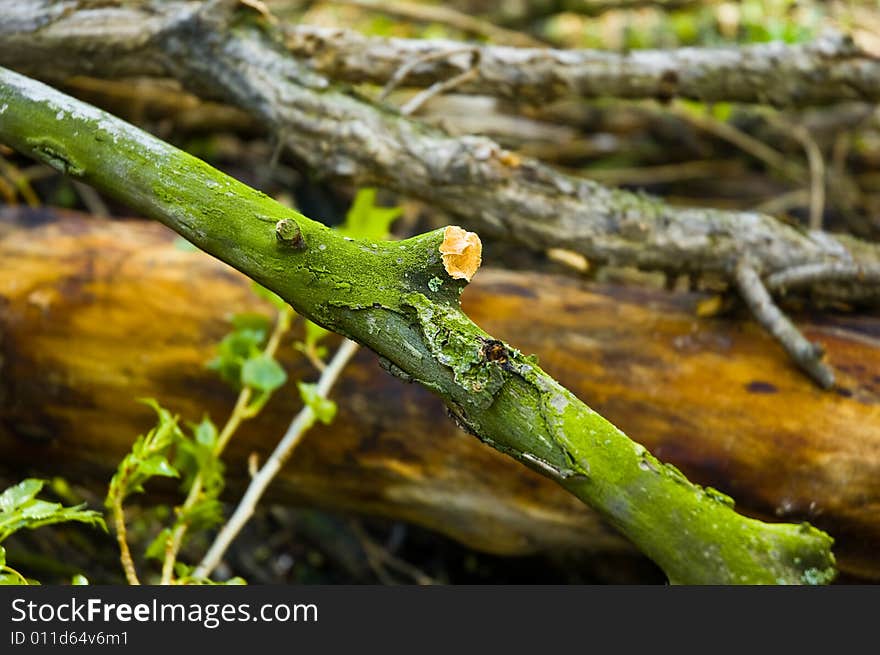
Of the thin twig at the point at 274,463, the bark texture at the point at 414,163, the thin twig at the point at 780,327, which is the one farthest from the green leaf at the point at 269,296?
the thin twig at the point at 780,327

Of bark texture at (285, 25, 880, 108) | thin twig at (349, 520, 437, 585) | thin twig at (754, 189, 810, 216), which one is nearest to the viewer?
bark texture at (285, 25, 880, 108)

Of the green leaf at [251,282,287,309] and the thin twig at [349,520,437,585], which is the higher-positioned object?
the green leaf at [251,282,287,309]

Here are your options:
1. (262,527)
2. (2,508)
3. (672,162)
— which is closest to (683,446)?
(2,508)

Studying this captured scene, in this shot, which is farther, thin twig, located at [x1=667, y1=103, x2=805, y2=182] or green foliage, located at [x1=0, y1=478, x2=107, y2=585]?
thin twig, located at [x1=667, y1=103, x2=805, y2=182]

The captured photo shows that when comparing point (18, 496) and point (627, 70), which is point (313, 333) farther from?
point (627, 70)

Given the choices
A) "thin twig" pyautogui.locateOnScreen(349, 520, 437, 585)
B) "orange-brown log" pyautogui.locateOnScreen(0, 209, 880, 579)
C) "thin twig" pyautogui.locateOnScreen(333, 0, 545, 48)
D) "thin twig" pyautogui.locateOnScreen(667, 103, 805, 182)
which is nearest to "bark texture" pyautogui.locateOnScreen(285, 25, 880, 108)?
"orange-brown log" pyautogui.locateOnScreen(0, 209, 880, 579)

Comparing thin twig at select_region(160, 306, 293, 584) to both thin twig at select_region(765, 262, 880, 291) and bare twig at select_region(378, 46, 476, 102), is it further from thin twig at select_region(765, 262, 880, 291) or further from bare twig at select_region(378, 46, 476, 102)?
thin twig at select_region(765, 262, 880, 291)

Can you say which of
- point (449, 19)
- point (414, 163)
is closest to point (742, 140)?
point (449, 19)
